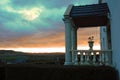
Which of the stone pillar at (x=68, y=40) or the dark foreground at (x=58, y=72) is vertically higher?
the stone pillar at (x=68, y=40)

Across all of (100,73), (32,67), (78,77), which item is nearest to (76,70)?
(78,77)

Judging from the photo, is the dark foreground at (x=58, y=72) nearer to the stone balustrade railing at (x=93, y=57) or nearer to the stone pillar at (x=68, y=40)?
the stone balustrade railing at (x=93, y=57)

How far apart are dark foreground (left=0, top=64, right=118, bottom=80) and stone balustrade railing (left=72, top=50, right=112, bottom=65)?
276 centimetres

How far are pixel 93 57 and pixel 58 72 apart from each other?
122 inches

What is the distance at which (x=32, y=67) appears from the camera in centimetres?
1037

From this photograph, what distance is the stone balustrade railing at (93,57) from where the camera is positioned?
12547mm

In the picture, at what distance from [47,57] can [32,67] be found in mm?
19733

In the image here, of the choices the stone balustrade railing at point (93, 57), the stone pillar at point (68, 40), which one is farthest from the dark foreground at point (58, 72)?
the stone pillar at point (68, 40)

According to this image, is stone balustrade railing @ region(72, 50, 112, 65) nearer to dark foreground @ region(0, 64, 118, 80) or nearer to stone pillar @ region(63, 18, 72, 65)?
stone pillar @ region(63, 18, 72, 65)

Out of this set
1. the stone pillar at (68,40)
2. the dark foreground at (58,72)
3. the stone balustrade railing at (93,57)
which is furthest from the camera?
the stone pillar at (68,40)

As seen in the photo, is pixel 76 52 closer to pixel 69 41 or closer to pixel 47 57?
pixel 69 41

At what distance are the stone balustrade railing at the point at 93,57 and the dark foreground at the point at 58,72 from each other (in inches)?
109

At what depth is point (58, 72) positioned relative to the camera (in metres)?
9.84

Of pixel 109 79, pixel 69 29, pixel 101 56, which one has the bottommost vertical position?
pixel 109 79
